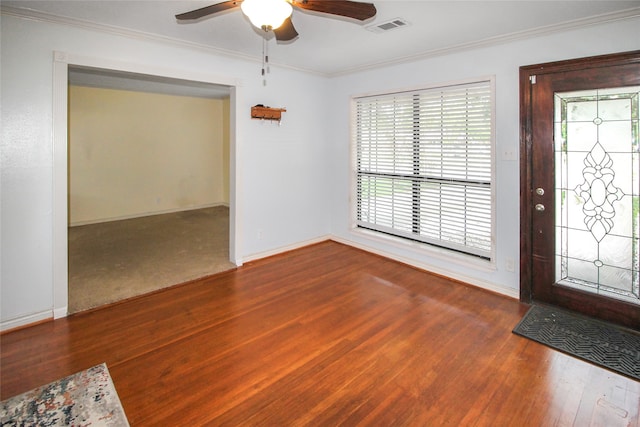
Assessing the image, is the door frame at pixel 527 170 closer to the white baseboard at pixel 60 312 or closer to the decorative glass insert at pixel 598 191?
the decorative glass insert at pixel 598 191

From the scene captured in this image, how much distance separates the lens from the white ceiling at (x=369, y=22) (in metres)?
2.59

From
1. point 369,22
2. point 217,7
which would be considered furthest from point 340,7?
point 369,22

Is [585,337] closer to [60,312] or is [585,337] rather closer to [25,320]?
[60,312]

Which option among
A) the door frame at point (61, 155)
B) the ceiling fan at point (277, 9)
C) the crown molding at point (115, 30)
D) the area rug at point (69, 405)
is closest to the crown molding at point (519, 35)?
the crown molding at point (115, 30)

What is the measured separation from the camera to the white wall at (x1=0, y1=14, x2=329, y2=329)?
2.74 m

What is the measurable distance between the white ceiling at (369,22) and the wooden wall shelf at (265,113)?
0.61 meters

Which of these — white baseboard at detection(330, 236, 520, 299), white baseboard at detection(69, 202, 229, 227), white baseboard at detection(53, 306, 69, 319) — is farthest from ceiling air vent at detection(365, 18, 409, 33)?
white baseboard at detection(69, 202, 229, 227)

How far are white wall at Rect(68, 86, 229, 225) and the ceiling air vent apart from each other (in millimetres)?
5634

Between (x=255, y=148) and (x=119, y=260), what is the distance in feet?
7.39

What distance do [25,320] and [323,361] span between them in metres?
2.51

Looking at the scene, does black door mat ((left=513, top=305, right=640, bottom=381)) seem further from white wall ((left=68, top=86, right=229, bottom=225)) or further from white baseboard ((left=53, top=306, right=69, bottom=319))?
white wall ((left=68, top=86, right=229, bottom=225))

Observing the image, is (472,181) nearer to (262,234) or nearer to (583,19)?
(583,19)

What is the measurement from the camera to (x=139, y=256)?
4.60 metres

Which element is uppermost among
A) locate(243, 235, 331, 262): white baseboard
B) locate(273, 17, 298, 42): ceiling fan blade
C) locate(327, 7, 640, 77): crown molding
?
locate(327, 7, 640, 77): crown molding
